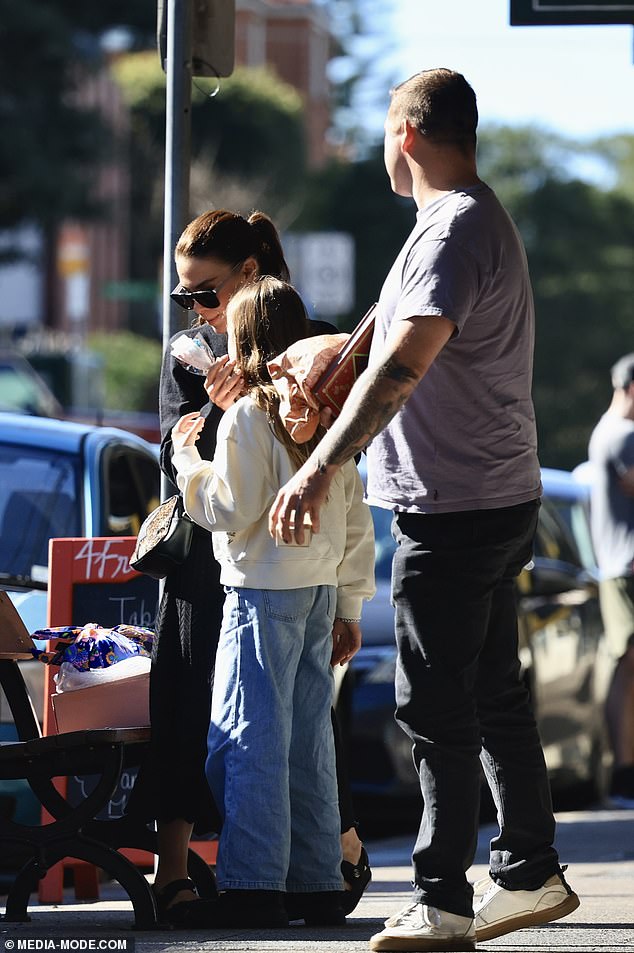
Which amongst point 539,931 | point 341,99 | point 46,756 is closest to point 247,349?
point 46,756

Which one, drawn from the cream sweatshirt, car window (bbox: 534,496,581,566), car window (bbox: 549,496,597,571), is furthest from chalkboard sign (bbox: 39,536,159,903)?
car window (bbox: 549,496,597,571)

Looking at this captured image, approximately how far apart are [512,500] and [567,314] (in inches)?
2381

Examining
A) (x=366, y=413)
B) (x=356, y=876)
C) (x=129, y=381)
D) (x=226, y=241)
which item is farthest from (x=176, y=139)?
(x=129, y=381)

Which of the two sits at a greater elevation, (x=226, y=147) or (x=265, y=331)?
(x=226, y=147)

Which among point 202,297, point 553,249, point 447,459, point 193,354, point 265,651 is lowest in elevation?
point 265,651

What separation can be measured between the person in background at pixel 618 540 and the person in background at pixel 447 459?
494cm

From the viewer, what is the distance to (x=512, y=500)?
4.73 metres

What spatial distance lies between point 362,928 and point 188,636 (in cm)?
90

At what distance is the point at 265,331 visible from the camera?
5062 millimetres

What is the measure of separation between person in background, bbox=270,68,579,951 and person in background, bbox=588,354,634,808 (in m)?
4.94

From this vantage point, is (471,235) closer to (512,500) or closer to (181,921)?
(512,500)

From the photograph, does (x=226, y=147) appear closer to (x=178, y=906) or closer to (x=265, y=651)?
(x=178, y=906)

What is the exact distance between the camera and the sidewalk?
4660 millimetres

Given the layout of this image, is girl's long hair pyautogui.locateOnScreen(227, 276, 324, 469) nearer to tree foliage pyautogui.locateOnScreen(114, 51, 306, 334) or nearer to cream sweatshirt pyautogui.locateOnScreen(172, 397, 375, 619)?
cream sweatshirt pyautogui.locateOnScreen(172, 397, 375, 619)
